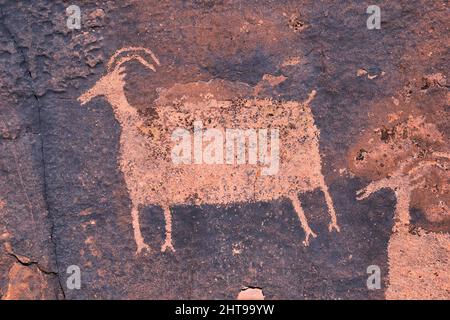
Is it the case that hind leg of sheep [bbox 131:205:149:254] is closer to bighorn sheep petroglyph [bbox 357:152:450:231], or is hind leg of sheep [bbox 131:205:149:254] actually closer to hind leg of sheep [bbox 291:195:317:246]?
hind leg of sheep [bbox 291:195:317:246]

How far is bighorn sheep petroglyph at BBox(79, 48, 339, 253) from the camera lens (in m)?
1.85

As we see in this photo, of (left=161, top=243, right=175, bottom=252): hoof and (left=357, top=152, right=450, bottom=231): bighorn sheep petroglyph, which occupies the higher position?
(left=357, top=152, right=450, bottom=231): bighorn sheep petroglyph

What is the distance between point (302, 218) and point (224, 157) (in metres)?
0.33

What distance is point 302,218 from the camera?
1874 mm

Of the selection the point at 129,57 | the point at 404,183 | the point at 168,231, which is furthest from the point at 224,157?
the point at 404,183

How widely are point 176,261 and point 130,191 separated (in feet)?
0.93

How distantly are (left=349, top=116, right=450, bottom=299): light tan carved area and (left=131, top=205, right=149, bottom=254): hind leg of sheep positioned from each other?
A: 0.74 meters

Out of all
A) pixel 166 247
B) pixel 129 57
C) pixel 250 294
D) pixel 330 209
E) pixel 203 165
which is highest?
pixel 129 57

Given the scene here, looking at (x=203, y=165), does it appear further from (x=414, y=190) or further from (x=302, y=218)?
(x=414, y=190)

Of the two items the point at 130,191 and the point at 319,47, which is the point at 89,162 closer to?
the point at 130,191

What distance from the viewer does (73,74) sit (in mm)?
1844

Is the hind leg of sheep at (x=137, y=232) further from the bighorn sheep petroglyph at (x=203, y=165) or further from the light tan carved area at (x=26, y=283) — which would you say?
the light tan carved area at (x=26, y=283)

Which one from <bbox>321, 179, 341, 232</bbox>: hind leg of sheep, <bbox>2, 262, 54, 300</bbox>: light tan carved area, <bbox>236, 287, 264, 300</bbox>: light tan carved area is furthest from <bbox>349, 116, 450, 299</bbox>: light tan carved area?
<bbox>2, 262, 54, 300</bbox>: light tan carved area

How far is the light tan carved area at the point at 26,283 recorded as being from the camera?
1.90 metres
